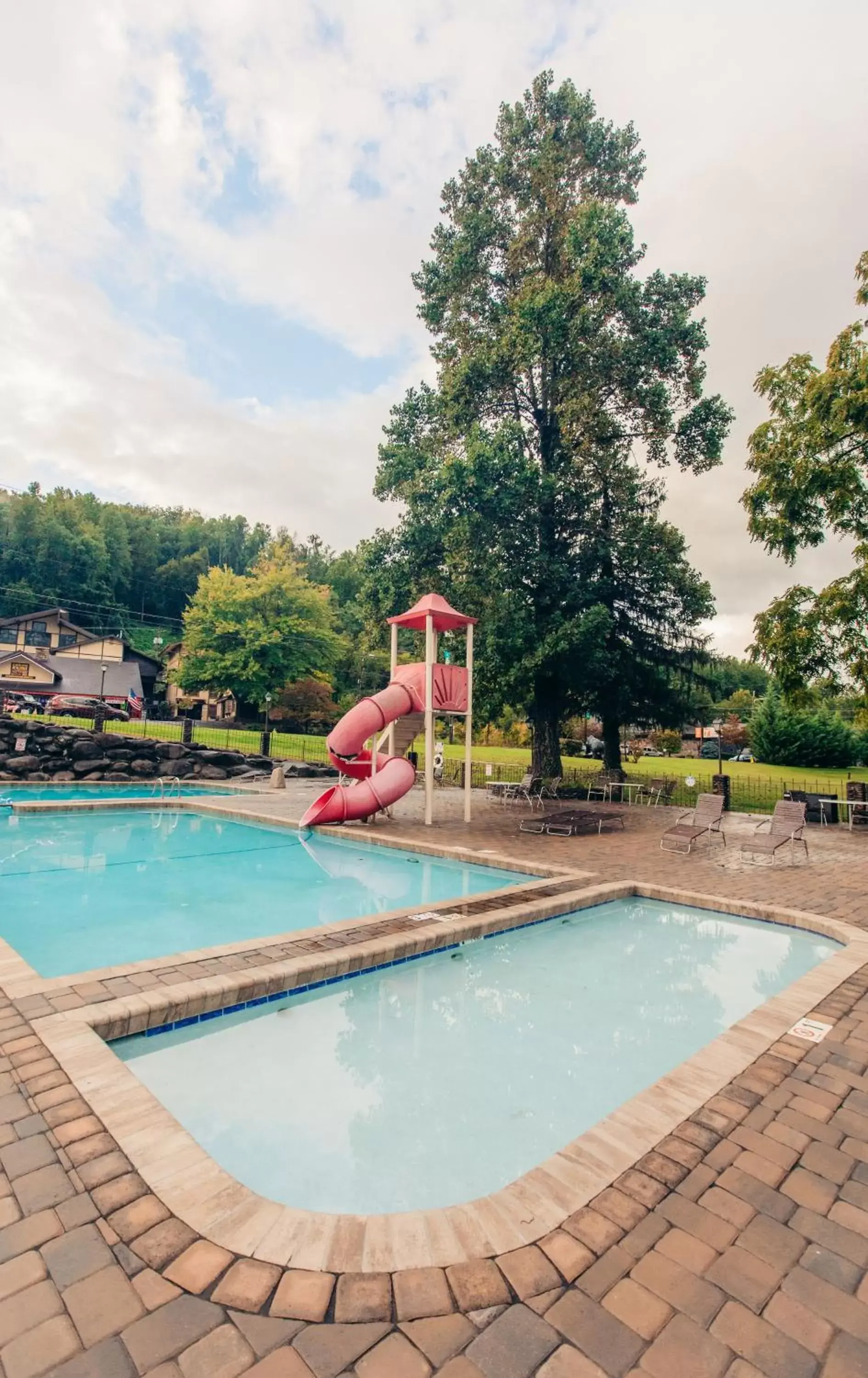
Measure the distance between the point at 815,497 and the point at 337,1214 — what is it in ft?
57.2

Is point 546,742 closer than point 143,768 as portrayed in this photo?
Yes

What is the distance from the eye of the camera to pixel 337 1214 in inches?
101

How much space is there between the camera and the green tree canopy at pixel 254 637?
40.9 metres

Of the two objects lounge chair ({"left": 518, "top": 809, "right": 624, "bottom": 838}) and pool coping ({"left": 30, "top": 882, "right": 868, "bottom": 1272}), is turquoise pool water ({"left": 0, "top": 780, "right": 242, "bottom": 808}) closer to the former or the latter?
lounge chair ({"left": 518, "top": 809, "right": 624, "bottom": 838})

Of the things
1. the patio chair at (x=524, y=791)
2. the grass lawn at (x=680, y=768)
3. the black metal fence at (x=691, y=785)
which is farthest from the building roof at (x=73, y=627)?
the patio chair at (x=524, y=791)

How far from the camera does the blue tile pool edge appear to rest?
447 cm

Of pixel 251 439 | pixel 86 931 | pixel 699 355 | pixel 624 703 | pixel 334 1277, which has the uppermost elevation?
pixel 251 439

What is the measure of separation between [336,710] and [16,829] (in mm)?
31048

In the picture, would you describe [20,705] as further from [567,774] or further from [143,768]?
[567,774]

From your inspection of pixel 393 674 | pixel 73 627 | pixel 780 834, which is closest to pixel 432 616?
pixel 393 674

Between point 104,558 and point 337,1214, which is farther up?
point 104,558

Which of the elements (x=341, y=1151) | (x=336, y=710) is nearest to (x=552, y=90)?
(x=341, y=1151)

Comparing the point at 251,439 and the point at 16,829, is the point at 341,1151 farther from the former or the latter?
the point at 251,439

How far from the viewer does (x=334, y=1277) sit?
2166 mm
